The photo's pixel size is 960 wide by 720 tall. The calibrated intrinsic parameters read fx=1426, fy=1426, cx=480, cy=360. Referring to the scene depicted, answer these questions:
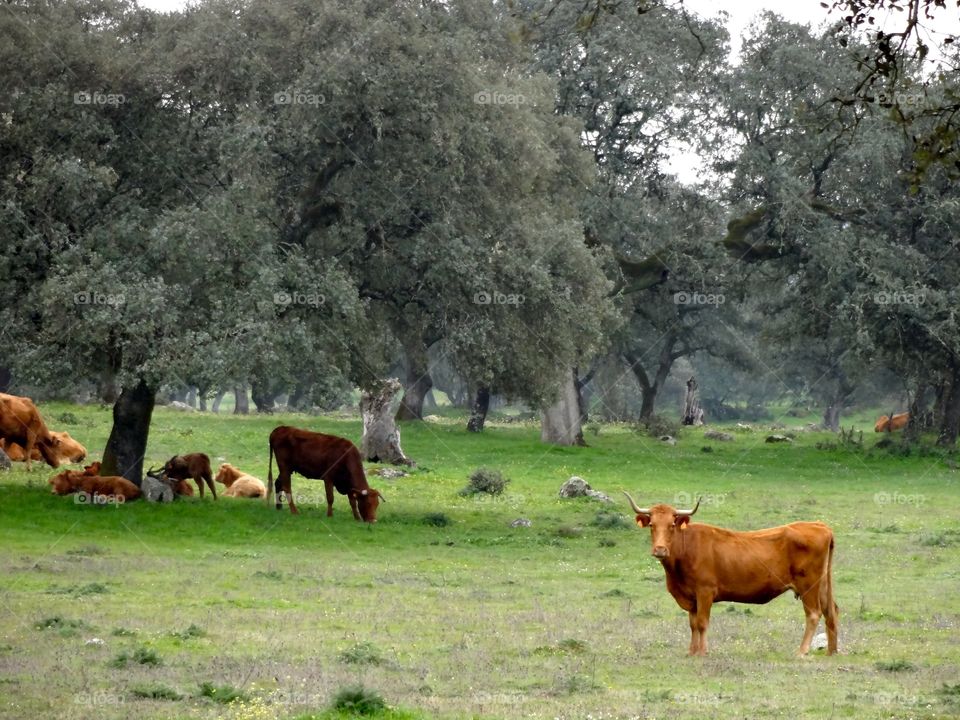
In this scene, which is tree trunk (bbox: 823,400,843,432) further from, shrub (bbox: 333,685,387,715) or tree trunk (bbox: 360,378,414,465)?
shrub (bbox: 333,685,387,715)

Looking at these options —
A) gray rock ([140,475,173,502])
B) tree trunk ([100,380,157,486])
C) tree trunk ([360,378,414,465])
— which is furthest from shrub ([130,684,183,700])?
tree trunk ([360,378,414,465])

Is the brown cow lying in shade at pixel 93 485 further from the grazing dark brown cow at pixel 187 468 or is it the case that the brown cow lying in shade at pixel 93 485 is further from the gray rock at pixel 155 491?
the grazing dark brown cow at pixel 187 468

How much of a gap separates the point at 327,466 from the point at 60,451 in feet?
26.7

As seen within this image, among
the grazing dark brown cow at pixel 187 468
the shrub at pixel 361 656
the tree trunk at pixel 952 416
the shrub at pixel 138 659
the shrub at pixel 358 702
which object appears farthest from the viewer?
the tree trunk at pixel 952 416

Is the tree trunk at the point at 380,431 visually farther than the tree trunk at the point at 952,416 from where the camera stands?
No

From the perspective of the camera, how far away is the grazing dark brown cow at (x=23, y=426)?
31.4m

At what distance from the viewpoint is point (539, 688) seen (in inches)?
531

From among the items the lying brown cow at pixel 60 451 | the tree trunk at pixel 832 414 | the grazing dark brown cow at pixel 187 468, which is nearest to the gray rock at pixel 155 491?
the grazing dark brown cow at pixel 187 468

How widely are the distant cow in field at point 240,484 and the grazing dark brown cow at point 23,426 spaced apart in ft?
13.4

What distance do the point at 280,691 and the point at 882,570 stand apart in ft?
45.8

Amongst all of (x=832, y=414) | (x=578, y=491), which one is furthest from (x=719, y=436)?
(x=832, y=414)

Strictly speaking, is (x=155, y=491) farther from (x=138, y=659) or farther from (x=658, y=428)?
(x=658, y=428)

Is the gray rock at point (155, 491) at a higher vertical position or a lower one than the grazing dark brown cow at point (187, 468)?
lower

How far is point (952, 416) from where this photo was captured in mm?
48906
